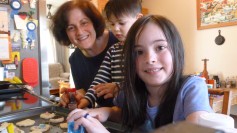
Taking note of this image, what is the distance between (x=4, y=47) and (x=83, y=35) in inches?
33.4

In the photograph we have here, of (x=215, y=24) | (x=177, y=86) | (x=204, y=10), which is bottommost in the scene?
(x=177, y=86)

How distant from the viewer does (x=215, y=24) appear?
10.6ft

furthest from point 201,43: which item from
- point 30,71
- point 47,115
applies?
point 47,115

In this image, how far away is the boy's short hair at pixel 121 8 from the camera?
A: 109 cm

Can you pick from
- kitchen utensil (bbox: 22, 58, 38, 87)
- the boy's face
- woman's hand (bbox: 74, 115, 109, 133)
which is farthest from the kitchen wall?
woman's hand (bbox: 74, 115, 109, 133)

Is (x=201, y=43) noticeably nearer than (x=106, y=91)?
No

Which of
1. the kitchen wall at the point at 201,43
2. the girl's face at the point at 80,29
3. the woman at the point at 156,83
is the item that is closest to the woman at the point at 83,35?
the girl's face at the point at 80,29

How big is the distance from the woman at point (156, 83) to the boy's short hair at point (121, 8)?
36 cm

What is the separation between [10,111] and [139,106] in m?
0.54

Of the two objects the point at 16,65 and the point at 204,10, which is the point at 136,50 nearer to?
the point at 16,65

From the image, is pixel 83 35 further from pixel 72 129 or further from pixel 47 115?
pixel 72 129

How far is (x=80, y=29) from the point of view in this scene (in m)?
1.12

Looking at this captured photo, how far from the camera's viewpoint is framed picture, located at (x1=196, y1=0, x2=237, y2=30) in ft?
9.94

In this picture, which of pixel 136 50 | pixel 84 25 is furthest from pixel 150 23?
pixel 84 25
